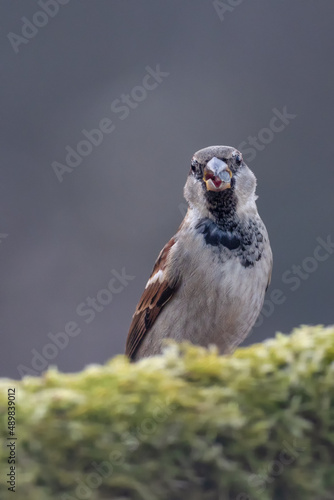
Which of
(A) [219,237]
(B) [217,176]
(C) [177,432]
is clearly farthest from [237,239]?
(C) [177,432]

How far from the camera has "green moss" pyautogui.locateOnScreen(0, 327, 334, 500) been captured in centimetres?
53

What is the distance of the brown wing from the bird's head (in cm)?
14

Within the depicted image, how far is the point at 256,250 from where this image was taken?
1.34 meters

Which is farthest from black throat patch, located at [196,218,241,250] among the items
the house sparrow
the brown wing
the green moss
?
the green moss

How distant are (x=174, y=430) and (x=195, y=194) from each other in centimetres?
90

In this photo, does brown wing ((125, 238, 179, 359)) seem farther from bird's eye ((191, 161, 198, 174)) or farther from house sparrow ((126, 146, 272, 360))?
bird's eye ((191, 161, 198, 174))

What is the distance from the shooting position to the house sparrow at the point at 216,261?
1.31 meters

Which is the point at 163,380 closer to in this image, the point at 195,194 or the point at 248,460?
the point at 248,460

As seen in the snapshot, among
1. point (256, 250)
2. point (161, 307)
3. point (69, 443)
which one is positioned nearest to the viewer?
point (69, 443)

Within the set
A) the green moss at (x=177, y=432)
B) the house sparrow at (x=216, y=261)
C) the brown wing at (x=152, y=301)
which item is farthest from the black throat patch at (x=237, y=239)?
the green moss at (x=177, y=432)

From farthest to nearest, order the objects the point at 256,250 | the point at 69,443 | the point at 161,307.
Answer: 1. the point at 161,307
2. the point at 256,250
3. the point at 69,443

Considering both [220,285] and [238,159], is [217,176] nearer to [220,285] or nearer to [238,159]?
[238,159]

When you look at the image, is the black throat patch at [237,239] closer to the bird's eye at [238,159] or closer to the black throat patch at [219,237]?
the black throat patch at [219,237]

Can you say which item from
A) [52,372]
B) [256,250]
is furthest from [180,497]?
[256,250]
